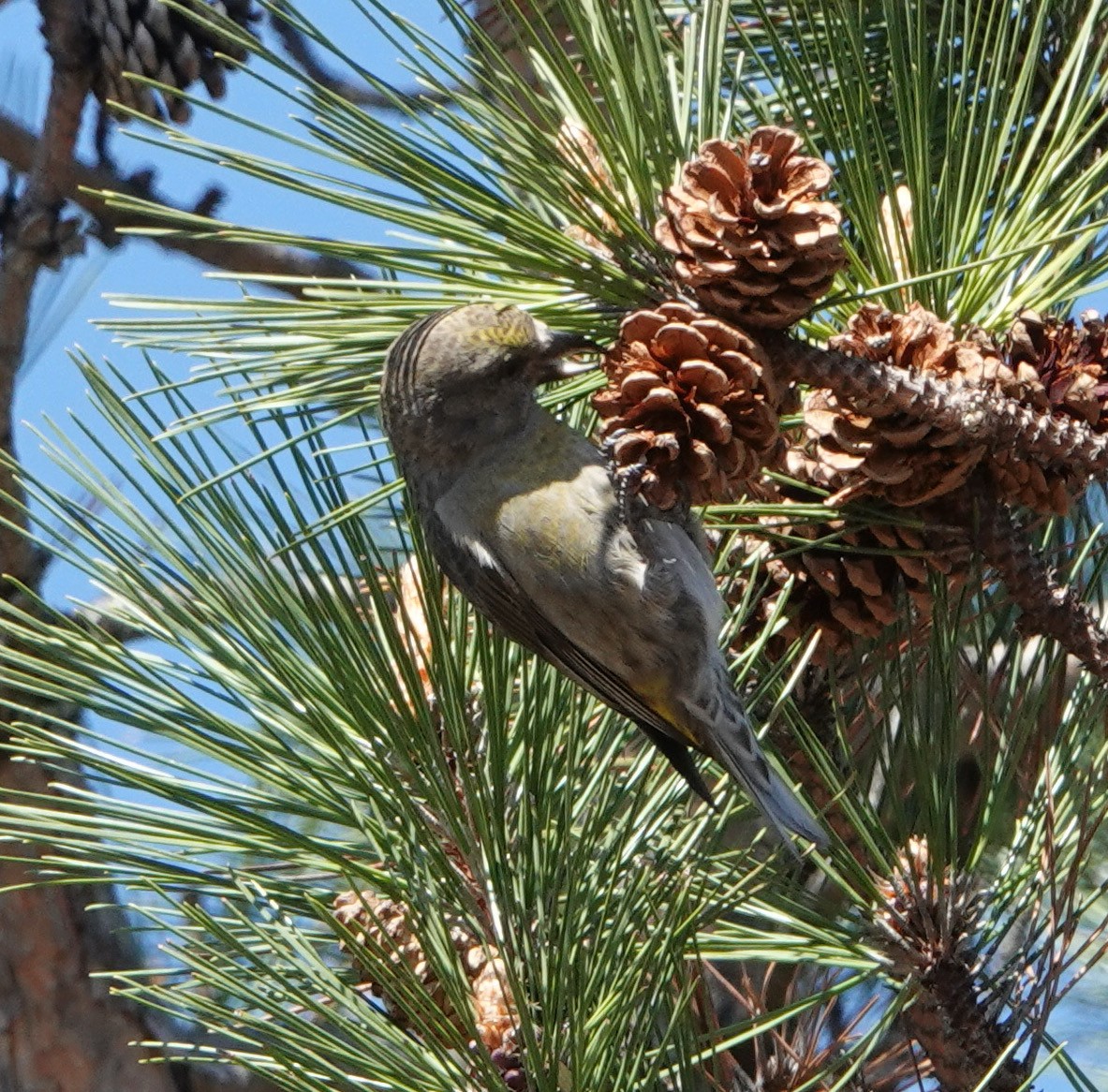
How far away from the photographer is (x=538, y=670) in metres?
1.76

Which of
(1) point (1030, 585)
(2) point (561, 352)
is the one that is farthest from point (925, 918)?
(2) point (561, 352)

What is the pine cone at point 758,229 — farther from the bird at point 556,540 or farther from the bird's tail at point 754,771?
the bird's tail at point 754,771

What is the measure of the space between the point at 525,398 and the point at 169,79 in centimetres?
234

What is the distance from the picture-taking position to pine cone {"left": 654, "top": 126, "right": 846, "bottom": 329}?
1487 mm

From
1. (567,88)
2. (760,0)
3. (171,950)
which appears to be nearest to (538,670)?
(171,950)

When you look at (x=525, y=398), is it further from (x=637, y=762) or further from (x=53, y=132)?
(x=53, y=132)

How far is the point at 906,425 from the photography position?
5.26ft

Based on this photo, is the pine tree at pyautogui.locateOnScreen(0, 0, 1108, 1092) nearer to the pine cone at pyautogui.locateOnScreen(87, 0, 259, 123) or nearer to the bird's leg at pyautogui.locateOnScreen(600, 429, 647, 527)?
the bird's leg at pyautogui.locateOnScreen(600, 429, 647, 527)

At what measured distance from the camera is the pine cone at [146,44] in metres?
3.83

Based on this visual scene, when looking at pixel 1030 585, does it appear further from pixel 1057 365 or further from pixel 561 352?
pixel 561 352

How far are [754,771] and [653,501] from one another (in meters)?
0.44

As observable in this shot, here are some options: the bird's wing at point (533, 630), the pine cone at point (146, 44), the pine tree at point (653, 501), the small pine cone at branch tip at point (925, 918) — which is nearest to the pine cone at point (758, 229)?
the pine tree at point (653, 501)

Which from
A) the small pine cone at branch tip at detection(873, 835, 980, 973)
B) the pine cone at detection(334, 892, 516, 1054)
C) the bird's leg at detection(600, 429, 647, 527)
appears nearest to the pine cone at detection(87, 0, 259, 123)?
the bird's leg at detection(600, 429, 647, 527)

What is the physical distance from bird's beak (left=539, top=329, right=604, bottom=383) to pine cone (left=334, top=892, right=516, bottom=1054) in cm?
68
